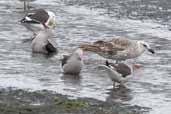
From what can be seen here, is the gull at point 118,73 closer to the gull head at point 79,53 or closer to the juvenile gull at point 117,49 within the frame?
the gull head at point 79,53

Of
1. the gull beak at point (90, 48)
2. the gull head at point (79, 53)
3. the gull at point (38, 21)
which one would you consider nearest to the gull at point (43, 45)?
the gull beak at point (90, 48)

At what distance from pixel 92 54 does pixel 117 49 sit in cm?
189

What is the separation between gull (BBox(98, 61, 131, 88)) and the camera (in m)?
14.1

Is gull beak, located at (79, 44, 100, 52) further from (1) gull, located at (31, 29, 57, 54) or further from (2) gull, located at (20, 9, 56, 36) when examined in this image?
(2) gull, located at (20, 9, 56, 36)

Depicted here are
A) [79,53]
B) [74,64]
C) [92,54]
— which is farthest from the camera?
[92,54]

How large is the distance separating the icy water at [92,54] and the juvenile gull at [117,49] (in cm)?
42

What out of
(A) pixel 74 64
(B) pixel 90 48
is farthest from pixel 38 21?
(A) pixel 74 64

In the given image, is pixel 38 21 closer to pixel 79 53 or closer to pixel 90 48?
pixel 90 48

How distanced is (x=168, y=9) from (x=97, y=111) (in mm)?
13518

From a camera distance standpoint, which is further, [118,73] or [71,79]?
[71,79]

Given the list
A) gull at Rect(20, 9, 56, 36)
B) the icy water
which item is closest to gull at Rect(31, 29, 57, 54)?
the icy water

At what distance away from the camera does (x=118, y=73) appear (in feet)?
46.3

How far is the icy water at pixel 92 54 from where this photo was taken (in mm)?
13656

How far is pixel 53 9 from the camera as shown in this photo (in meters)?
26.1
